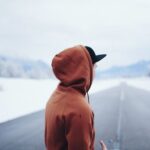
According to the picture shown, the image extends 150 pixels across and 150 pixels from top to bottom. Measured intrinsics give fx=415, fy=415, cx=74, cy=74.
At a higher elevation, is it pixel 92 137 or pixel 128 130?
pixel 92 137

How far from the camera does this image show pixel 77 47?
3.41 m

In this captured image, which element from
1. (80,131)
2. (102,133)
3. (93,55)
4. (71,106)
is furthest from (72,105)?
(102,133)

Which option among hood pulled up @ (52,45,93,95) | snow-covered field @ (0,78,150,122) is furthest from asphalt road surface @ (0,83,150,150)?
hood pulled up @ (52,45,93,95)

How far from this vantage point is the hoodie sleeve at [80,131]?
3.12m

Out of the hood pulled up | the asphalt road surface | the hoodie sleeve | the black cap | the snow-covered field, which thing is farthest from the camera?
the snow-covered field

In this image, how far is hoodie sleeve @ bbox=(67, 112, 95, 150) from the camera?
3.12 meters

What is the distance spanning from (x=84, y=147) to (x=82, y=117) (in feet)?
0.83

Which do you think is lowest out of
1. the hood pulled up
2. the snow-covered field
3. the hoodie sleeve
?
the snow-covered field

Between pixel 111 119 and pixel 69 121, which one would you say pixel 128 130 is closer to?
pixel 111 119

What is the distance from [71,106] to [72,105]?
1cm

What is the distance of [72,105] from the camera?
126 inches

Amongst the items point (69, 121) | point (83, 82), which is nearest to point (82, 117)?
point (69, 121)

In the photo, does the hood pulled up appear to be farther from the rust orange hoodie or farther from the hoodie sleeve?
the hoodie sleeve

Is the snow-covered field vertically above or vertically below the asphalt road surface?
below
